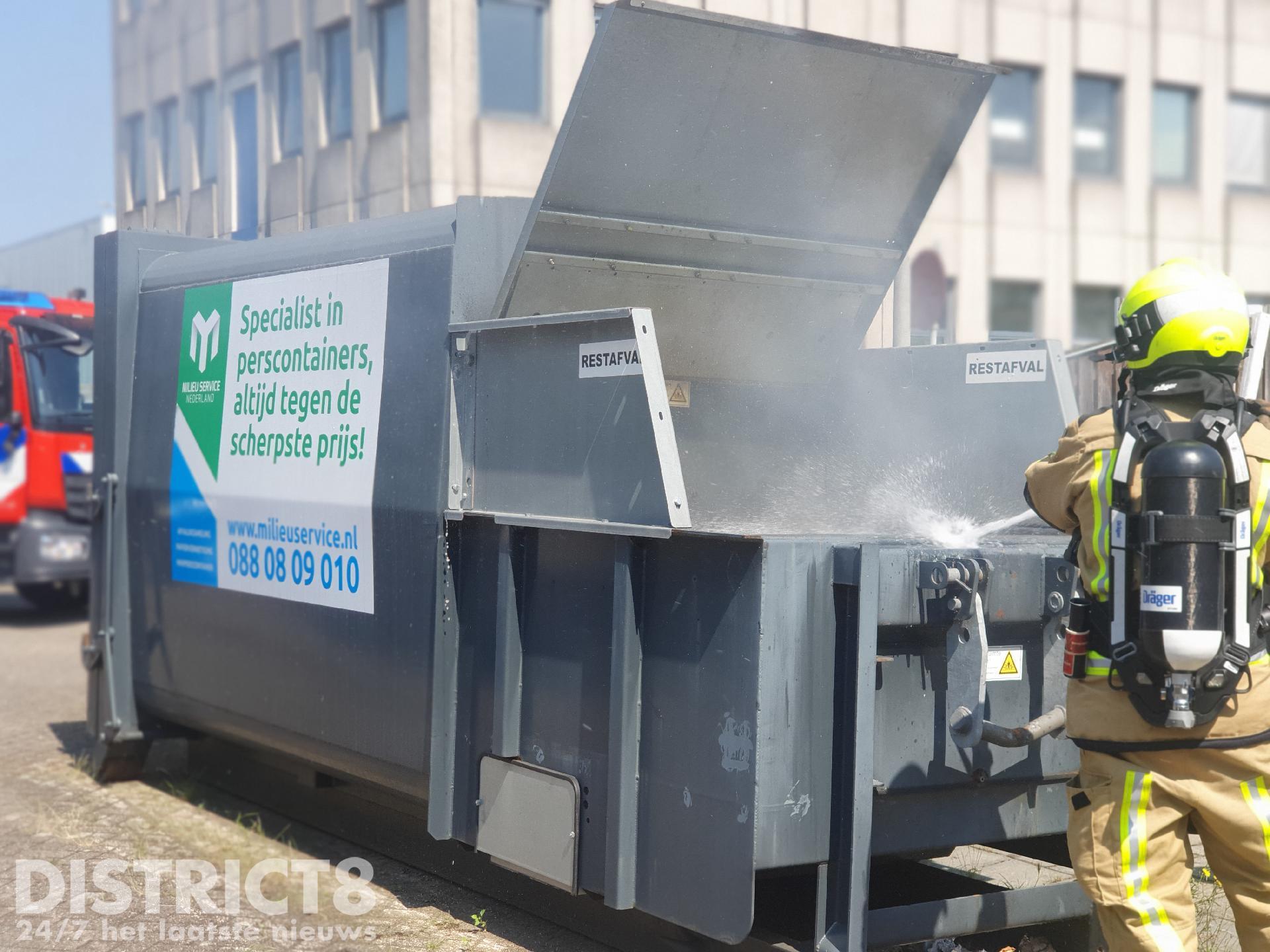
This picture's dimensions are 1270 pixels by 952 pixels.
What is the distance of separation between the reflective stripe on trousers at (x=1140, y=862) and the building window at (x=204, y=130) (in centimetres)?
597

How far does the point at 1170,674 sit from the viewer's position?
123 inches

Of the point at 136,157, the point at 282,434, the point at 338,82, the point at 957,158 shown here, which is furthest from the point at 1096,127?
the point at 282,434

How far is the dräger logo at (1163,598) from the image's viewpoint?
3107 mm

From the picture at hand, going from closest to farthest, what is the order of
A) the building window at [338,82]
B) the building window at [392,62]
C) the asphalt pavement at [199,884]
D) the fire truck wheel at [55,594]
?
the asphalt pavement at [199,884]
the building window at [338,82]
the fire truck wheel at [55,594]
the building window at [392,62]

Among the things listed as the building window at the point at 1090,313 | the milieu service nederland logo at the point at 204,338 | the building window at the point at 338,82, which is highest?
the building window at the point at 338,82

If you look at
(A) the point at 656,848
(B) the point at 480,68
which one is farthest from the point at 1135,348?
(B) the point at 480,68

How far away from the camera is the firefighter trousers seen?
3.16 meters

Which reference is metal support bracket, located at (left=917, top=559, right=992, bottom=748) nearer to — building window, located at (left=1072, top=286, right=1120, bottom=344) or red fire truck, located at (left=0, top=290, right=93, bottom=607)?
red fire truck, located at (left=0, top=290, right=93, bottom=607)

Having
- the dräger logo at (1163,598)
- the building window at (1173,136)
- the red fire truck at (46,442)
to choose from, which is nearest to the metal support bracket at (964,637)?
the dräger logo at (1163,598)

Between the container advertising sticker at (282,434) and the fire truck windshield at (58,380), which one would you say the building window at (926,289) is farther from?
the container advertising sticker at (282,434)

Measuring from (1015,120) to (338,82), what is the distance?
12.6 m

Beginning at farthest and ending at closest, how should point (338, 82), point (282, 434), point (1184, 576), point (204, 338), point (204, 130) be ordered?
point (338, 82), point (204, 130), point (204, 338), point (282, 434), point (1184, 576)

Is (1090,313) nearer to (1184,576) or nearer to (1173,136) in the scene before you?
(1173,136)

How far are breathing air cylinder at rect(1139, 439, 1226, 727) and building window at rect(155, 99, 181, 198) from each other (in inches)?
231
